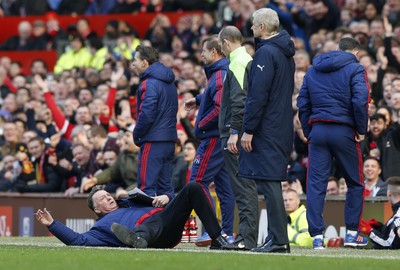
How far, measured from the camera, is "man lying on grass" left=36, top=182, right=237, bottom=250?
13320 mm

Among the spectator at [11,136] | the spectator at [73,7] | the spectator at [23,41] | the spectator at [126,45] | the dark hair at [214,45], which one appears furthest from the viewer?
the spectator at [73,7]

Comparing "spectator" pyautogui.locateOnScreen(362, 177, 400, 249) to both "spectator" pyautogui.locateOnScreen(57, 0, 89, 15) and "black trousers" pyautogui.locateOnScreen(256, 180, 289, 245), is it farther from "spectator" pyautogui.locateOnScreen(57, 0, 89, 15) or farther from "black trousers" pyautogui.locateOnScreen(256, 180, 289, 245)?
"spectator" pyautogui.locateOnScreen(57, 0, 89, 15)

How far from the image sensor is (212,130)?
579 inches

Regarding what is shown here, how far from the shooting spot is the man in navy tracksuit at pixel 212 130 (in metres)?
14.6

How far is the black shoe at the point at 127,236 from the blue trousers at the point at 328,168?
1.96 m

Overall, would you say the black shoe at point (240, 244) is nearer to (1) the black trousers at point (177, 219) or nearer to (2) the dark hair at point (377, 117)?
(1) the black trousers at point (177, 219)

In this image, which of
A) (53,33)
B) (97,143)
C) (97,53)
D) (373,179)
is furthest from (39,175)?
(53,33)

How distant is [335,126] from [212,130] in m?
1.41

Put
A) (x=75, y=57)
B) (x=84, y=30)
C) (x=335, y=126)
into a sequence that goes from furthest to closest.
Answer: (x=84, y=30)
(x=75, y=57)
(x=335, y=126)

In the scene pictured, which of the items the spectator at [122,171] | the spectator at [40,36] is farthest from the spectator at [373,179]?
the spectator at [40,36]

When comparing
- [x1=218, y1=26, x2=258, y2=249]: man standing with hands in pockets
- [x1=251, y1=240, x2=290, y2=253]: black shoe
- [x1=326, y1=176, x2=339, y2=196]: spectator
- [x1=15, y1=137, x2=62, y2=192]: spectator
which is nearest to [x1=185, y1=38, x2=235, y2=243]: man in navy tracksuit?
[x1=218, y1=26, x2=258, y2=249]: man standing with hands in pockets

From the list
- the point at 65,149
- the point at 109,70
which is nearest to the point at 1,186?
the point at 65,149

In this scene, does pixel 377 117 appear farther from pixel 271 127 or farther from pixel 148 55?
pixel 271 127

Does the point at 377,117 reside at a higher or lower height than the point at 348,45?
lower
